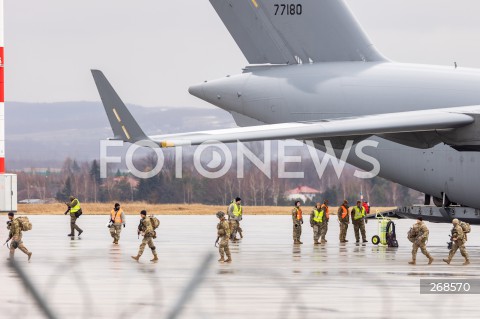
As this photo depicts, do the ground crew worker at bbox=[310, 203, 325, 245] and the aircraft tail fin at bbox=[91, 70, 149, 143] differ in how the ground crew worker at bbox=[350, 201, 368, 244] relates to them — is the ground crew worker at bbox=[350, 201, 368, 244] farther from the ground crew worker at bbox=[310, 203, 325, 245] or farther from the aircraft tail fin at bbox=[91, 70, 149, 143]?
the aircraft tail fin at bbox=[91, 70, 149, 143]

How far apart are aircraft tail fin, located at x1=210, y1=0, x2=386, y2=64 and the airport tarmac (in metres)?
5.23

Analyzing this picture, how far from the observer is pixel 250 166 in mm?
78688

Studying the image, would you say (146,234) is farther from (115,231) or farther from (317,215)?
(317,215)

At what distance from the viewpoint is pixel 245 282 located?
1995 cm

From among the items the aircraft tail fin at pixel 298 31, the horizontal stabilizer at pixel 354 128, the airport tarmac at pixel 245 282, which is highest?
the aircraft tail fin at pixel 298 31

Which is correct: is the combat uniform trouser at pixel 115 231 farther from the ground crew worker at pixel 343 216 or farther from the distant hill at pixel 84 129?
the distant hill at pixel 84 129

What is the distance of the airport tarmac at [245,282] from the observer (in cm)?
1577

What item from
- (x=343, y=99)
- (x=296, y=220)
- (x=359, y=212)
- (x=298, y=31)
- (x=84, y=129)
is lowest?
(x=296, y=220)

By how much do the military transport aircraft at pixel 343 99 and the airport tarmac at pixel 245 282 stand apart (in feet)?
7.46

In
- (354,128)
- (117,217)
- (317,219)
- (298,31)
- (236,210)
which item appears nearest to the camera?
(354,128)

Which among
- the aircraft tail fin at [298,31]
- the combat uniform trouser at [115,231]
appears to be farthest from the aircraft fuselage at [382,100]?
A: the combat uniform trouser at [115,231]

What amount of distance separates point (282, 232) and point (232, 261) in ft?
56.0

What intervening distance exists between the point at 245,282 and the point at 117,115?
6.03m

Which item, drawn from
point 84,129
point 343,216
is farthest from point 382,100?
point 84,129
